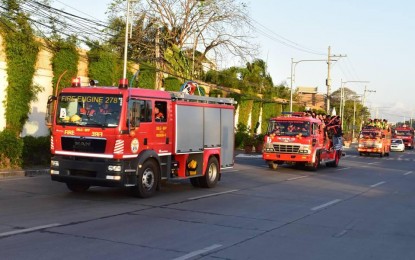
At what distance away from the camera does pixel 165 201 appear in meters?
13.0

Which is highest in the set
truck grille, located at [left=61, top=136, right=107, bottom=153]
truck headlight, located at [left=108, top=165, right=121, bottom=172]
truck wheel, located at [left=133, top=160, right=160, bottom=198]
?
truck grille, located at [left=61, top=136, right=107, bottom=153]

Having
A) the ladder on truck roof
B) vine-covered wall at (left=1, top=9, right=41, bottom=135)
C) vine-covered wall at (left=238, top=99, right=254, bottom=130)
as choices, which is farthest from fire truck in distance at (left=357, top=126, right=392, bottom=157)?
vine-covered wall at (left=1, top=9, right=41, bottom=135)

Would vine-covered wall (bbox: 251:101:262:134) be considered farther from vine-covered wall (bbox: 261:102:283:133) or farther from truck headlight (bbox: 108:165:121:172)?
truck headlight (bbox: 108:165:121:172)

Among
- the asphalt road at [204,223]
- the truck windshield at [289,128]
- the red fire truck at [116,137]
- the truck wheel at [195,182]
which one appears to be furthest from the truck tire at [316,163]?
the red fire truck at [116,137]

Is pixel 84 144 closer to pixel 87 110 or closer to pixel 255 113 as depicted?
pixel 87 110

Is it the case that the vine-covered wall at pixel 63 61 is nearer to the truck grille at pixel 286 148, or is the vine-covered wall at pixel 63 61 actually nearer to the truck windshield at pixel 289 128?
the truck windshield at pixel 289 128

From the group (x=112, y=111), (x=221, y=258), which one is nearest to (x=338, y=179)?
(x=112, y=111)

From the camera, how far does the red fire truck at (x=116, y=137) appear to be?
12.3 metres

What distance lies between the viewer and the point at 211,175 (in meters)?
16.6

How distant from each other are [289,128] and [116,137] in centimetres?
1351

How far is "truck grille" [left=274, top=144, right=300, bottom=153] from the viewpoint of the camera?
77.9 feet

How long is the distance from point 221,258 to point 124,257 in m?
1.37

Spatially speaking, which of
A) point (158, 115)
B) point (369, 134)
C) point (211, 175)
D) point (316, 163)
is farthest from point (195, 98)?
point (369, 134)

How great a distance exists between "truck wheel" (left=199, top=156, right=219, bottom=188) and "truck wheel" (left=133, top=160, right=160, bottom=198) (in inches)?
109
